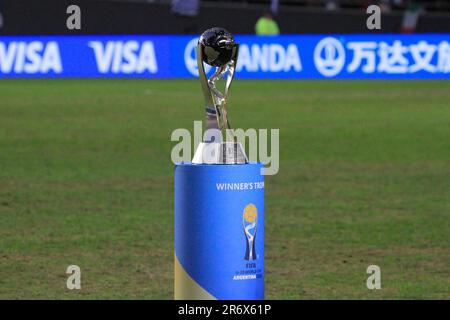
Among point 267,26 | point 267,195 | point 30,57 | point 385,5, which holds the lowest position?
point 267,195

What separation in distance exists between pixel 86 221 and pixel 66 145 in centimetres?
619

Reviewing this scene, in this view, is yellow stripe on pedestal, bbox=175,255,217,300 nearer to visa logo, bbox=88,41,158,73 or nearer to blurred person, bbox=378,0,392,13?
visa logo, bbox=88,41,158,73

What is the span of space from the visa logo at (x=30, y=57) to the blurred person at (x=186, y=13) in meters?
4.88

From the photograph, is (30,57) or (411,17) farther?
(411,17)

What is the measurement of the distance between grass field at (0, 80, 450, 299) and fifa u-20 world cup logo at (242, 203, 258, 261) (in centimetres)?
254

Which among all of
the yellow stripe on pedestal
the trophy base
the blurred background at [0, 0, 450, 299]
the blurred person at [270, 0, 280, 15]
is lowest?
the yellow stripe on pedestal

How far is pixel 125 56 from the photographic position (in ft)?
103

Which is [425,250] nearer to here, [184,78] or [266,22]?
[184,78]

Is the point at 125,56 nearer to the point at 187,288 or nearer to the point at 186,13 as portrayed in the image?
the point at 186,13

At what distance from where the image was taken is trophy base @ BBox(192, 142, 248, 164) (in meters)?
5.13

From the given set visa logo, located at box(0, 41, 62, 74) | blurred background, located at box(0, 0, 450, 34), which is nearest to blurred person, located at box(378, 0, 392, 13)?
blurred background, located at box(0, 0, 450, 34)

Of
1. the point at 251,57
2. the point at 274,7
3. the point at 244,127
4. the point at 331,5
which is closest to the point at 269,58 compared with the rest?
the point at 251,57

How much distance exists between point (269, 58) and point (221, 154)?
87.7 feet

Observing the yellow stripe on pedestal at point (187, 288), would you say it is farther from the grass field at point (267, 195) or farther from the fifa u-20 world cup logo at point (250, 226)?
the grass field at point (267, 195)
